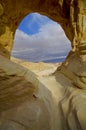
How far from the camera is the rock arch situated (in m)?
4.98

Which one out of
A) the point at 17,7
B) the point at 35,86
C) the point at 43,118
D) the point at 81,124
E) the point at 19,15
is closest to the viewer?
the point at 81,124

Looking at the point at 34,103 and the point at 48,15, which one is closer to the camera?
the point at 34,103

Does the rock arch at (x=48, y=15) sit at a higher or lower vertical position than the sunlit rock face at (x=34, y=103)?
higher

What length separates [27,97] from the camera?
1951 millimetres

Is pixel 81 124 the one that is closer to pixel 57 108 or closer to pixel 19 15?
pixel 57 108

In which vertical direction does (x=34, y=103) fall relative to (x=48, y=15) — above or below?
below

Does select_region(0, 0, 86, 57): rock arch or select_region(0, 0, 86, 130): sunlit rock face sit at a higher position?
select_region(0, 0, 86, 57): rock arch

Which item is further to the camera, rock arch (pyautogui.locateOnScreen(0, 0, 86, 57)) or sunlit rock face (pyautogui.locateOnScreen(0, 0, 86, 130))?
rock arch (pyautogui.locateOnScreen(0, 0, 86, 57))

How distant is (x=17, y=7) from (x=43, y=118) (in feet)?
15.1

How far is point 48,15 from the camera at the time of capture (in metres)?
6.43

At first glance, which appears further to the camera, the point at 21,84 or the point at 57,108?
the point at 57,108

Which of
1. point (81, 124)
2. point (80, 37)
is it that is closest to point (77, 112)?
point (81, 124)

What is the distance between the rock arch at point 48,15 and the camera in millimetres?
4984

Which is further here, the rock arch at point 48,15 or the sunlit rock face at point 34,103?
the rock arch at point 48,15
